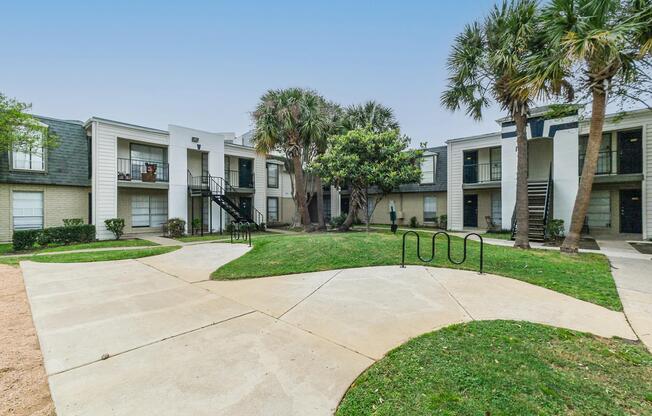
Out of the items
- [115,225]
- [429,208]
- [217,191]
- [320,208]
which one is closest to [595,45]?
[429,208]

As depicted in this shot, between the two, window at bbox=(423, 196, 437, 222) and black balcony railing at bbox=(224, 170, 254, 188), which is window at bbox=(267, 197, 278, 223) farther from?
window at bbox=(423, 196, 437, 222)

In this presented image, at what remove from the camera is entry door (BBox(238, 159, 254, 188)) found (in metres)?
19.8

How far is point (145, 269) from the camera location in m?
7.06

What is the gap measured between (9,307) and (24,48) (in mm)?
13037

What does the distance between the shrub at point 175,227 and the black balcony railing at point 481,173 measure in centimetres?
1686

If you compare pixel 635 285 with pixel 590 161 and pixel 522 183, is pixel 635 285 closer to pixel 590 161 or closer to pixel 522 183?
pixel 590 161

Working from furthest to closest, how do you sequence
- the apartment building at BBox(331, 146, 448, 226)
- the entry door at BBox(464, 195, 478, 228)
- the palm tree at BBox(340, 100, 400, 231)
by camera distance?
1. the apartment building at BBox(331, 146, 448, 226)
2. the entry door at BBox(464, 195, 478, 228)
3. the palm tree at BBox(340, 100, 400, 231)

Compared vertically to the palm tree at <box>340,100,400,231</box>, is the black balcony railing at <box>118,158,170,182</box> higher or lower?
lower

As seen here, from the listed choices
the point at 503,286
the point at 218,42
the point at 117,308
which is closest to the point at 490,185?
the point at 503,286

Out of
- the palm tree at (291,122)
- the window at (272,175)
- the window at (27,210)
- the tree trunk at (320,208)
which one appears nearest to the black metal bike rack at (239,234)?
the palm tree at (291,122)

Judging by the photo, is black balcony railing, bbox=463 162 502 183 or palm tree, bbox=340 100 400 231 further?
palm tree, bbox=340 100 400 231

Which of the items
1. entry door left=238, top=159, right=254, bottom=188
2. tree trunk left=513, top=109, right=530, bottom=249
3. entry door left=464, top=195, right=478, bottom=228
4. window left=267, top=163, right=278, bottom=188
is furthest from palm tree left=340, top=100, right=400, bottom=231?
tree trunk left=513, top=109, right=530, bottom=249

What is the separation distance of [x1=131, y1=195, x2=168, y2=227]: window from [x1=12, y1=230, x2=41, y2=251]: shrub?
4771 millimetres

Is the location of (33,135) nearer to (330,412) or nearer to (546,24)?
(330,412)
